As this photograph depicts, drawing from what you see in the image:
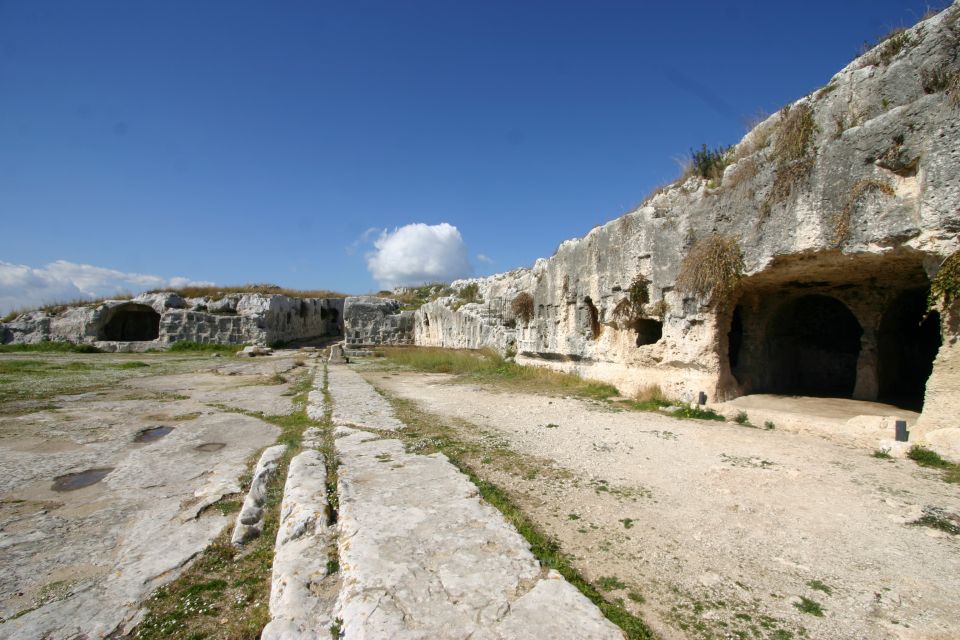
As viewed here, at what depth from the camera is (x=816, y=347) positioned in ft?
34.3

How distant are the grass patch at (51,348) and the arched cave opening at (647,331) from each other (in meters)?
24.4

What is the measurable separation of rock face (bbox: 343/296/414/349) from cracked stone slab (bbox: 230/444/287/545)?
73.7 ft

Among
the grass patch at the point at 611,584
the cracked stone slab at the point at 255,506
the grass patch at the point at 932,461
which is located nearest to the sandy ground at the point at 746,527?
the grass patch at the point at 611,584

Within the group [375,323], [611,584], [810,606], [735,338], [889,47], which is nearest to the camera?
[810,606]

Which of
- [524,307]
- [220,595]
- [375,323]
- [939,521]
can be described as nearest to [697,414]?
[939,521]

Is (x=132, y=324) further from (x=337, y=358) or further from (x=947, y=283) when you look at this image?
(x=947, y=283)

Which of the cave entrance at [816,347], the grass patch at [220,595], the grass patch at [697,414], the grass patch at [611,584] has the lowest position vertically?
the grass patch at [220,595]

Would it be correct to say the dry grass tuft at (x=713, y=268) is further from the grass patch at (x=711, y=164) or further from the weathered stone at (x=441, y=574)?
the weathered stone at (x=441, y=574)

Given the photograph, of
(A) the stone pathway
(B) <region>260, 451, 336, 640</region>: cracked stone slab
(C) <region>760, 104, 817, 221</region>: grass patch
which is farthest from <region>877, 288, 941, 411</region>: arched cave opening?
(B) <region>260, 451, 336, 640</region>: cracked stone slab

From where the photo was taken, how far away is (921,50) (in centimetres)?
556

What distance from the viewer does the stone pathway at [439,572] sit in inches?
79.0

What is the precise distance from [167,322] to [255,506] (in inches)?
949

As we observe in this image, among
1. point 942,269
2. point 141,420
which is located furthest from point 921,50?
point 141,420

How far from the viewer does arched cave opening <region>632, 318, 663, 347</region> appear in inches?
406
